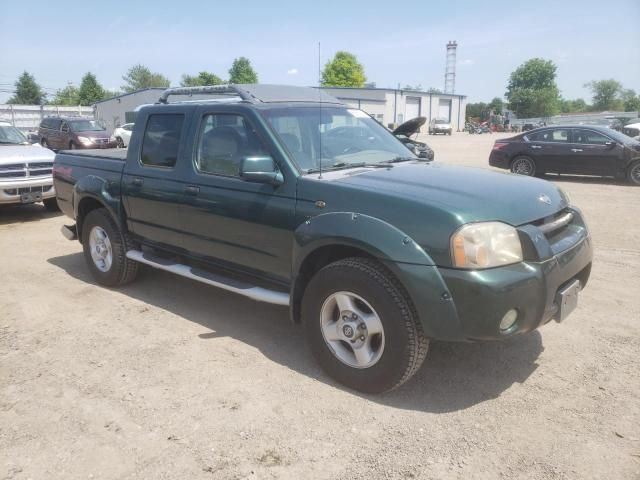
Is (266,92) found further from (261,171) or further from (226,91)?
(261,171)

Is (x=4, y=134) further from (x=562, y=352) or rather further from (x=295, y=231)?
(x=562, y=352)

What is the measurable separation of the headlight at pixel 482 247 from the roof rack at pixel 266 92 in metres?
2.04

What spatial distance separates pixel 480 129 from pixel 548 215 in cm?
5715

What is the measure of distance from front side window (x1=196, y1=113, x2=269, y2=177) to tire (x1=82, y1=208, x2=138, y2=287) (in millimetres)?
1504

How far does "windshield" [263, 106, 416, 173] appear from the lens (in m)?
3.80

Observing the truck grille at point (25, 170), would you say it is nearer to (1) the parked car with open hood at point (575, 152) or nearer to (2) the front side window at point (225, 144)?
(2) the front side window at point (225, 144)

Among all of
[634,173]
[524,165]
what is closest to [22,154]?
[524,165]

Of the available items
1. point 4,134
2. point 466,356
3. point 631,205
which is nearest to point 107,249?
point 466,356

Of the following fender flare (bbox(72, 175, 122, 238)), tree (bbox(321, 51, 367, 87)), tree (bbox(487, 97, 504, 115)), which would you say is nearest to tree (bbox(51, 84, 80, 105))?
tree (bbox(321, 51, 367, 87))

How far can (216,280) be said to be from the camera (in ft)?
13.6

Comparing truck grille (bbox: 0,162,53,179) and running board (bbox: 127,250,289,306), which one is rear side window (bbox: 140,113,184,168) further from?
truck grille (bbox: 0,162,53,179)

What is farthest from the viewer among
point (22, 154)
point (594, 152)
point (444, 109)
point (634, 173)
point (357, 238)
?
point (444, 109)

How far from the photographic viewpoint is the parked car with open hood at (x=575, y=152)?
494 inches

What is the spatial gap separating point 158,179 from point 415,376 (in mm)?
2739
